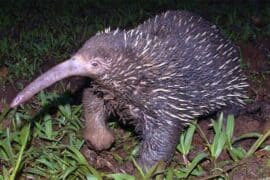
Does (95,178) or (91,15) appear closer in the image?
(95,178)

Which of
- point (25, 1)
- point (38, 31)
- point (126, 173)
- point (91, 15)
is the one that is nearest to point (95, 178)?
point (126, 173)

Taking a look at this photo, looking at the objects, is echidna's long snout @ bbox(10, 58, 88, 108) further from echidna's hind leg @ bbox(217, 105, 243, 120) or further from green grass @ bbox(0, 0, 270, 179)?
echidna's hind leg @ bbox(217, 105, 243, 120)

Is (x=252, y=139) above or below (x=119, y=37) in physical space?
below

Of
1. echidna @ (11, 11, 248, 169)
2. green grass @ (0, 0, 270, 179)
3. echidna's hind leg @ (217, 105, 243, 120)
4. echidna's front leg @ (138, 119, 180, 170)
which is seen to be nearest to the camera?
echidna @ (11, 11, 248, 169)

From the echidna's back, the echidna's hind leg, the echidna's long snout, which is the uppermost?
the echidna's back

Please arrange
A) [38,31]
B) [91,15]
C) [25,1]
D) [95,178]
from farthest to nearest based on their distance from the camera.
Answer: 1. [25,1]
2. [91,15]
3. [38,31]
4. [95,178]

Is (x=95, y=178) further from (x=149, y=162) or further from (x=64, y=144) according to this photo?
(x=64, y=144)

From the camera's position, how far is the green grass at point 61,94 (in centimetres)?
438

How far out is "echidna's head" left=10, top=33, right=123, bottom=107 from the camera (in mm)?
3682

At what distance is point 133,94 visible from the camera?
412 centimetres

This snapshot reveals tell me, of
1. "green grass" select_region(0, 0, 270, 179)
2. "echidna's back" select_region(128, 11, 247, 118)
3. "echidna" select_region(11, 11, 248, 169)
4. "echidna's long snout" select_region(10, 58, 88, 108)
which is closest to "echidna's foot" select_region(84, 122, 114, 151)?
"echidna" select_region(11, 11, 248, 169)

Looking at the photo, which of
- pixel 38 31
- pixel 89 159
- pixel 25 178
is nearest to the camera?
pixel 25 178

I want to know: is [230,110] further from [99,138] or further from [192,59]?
[99,138]

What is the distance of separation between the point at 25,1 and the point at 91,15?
69.4 inches
